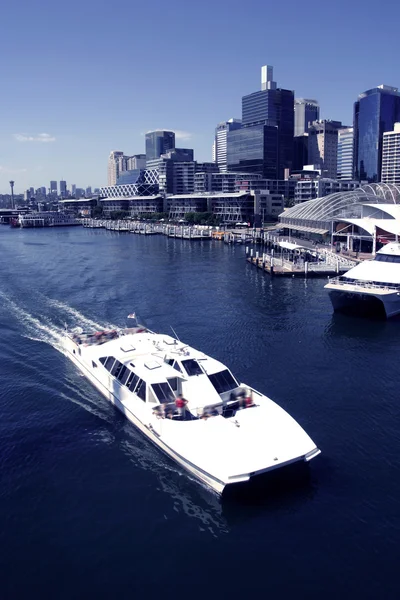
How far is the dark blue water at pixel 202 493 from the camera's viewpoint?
587 inches

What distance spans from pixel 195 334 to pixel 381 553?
2440cm

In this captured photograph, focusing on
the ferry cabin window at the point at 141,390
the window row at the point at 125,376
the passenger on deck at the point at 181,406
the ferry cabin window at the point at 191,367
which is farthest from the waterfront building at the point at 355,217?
the passenger on deck at the point at 181,406

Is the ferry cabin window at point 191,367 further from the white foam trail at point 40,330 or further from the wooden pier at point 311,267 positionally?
the wooden pier at point 311,267

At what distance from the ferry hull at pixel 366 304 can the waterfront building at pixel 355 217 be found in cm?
2879

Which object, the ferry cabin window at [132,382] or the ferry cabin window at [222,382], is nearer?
the ferry cabin window at [222,382]

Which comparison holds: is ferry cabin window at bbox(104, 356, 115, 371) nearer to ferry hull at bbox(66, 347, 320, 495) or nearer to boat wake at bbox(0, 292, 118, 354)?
ferry hull at bbox(66, 347, 320, 495)

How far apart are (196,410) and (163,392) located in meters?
1.90

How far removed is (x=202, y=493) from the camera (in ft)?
61.0

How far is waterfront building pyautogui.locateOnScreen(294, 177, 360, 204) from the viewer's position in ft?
531

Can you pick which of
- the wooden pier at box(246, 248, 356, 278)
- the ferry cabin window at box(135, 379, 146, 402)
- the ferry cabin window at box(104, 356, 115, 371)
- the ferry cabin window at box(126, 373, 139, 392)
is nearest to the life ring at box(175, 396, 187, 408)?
the ferry cabin window at box(135, 379, 146, 402)

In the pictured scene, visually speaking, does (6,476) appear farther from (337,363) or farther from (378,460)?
(337,363)

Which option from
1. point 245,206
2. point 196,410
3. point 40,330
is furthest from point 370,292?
point 245,206

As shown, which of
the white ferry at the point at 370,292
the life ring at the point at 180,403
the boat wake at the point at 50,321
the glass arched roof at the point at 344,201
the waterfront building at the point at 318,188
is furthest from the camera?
the waterfront building at the point at 318,188

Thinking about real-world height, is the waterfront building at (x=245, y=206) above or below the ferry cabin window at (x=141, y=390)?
above
